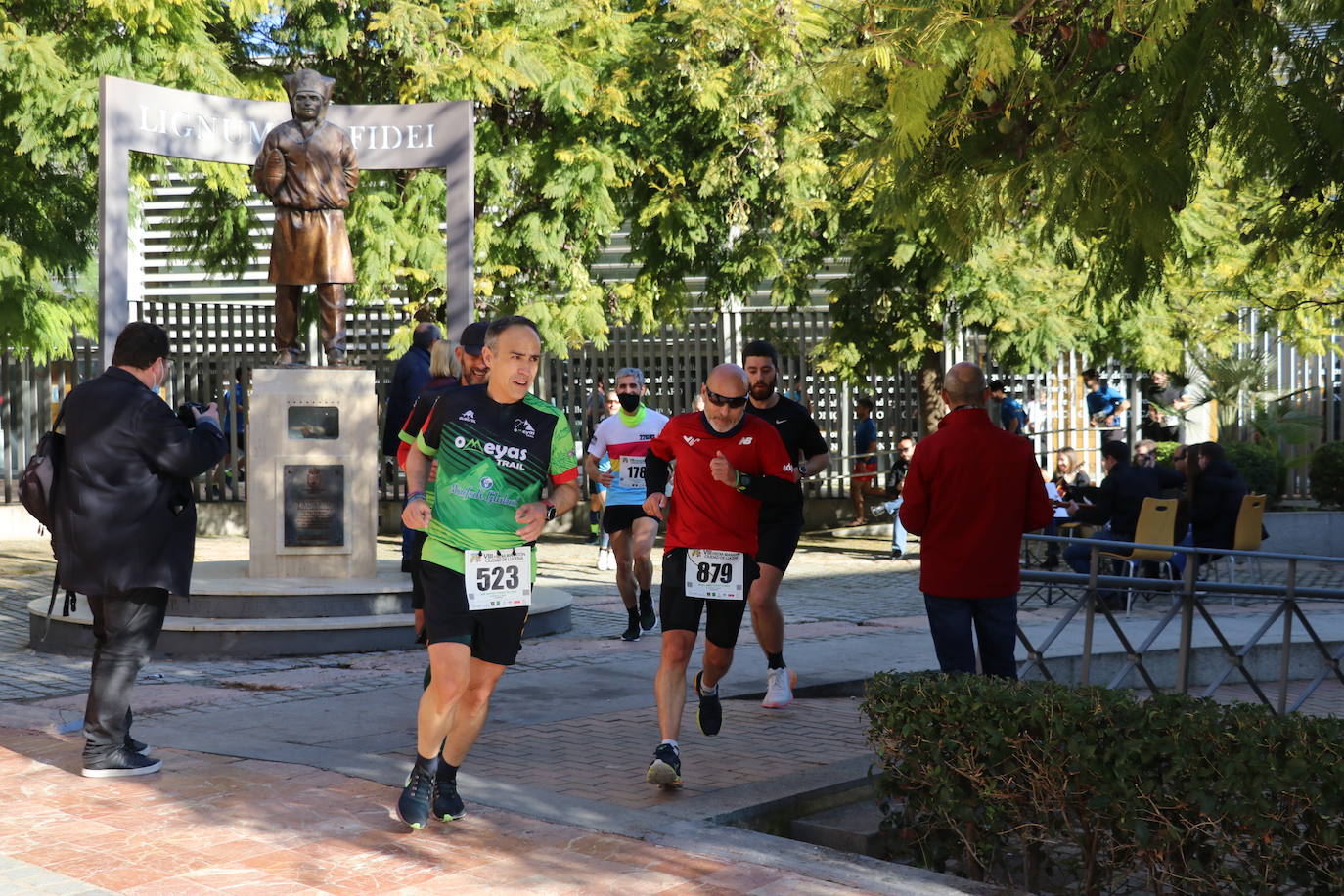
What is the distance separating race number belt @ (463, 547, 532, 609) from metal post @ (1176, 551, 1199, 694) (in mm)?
3474

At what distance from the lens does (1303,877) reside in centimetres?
435

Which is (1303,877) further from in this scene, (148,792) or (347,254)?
(347,254)

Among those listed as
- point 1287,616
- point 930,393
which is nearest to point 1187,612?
Result: point 1287,616

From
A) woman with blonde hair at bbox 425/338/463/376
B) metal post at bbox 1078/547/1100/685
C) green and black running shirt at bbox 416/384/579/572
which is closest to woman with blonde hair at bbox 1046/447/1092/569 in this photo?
metal post at bbox 1078/547/1100/685

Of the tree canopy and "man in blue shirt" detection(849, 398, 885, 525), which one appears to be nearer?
the tree canopy

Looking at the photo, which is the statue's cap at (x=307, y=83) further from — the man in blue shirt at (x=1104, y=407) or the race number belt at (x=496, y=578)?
the man in blue shirt at (x=1104, y=407)

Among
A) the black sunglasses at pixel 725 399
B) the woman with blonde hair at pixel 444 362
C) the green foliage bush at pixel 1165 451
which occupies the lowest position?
the green foliage bush at pixel 1165 451

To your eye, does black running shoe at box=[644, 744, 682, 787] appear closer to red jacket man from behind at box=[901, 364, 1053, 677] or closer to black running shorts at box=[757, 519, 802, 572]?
red jacket man from behind at box=[901, 364, 1053, 677]

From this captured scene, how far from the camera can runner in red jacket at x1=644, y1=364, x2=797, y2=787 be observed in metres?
6.13

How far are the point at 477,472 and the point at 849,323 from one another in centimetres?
1353

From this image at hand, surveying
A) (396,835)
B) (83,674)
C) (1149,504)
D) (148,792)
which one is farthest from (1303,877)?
(1149,504)

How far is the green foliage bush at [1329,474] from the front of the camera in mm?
19109

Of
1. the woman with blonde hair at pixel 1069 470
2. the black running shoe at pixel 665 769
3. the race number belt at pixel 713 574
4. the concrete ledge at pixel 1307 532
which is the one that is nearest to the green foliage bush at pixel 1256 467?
the concrete ledge at pixel 1307 532

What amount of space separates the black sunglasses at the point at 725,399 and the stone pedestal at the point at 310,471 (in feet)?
16.2
